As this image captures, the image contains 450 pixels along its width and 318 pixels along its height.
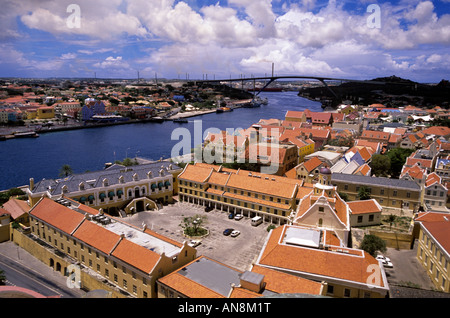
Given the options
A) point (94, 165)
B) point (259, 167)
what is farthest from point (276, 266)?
point (94, 165)

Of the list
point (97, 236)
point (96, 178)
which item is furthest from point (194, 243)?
point (96, 178)

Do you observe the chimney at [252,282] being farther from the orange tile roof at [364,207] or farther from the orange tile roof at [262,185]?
A: the orange tile roof at [364,207]

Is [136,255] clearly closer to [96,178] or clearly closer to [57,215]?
[57,215]

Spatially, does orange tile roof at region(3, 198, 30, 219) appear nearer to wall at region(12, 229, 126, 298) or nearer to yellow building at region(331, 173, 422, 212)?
wall at region(12, 229, 126, 298)

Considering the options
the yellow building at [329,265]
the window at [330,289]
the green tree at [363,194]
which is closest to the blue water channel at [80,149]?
the green tree at [363,194]
